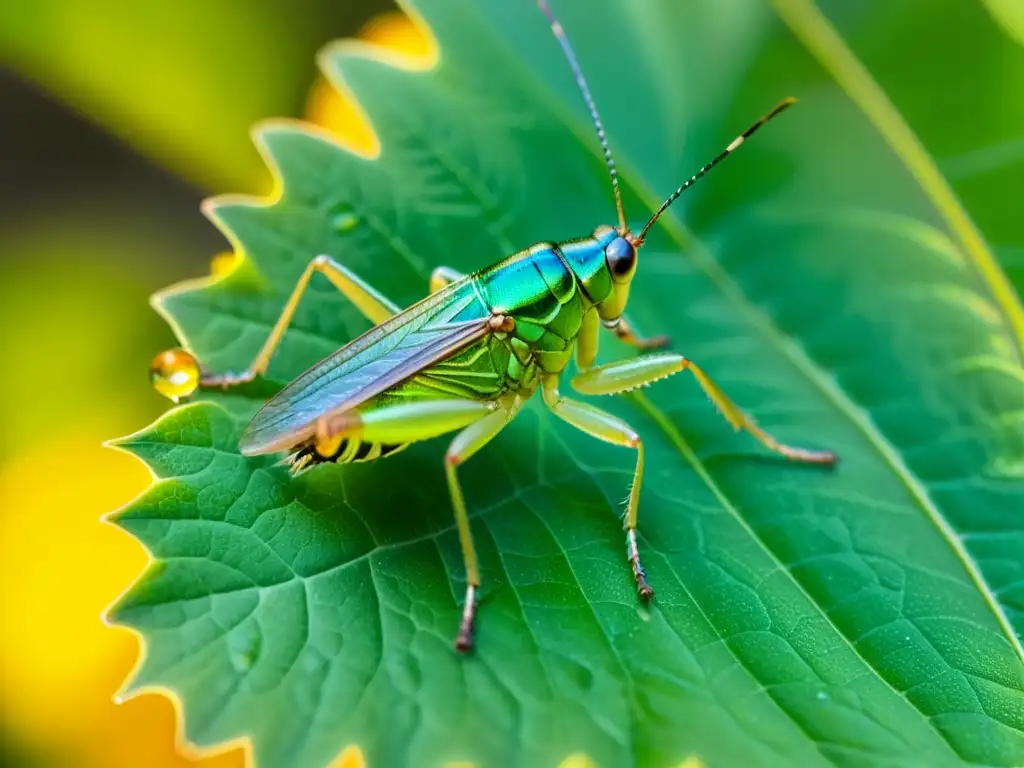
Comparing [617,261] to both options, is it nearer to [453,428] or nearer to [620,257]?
[620,257]

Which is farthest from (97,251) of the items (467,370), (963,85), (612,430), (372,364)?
(963,85)

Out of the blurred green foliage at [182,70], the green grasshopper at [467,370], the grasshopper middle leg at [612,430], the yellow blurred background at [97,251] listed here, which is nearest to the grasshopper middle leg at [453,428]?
the green grasshopper at [467,370]

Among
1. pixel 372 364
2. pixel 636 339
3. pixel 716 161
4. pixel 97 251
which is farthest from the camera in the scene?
pixel 97 251

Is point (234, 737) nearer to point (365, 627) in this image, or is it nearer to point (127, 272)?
point (365, 627)

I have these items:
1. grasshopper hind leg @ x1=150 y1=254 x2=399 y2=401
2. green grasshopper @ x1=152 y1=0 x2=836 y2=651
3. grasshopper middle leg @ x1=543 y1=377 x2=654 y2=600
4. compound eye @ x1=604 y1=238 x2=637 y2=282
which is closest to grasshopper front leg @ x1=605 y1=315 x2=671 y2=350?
green grasshopper @ x1=152 y1=0 x2=836 y2=651

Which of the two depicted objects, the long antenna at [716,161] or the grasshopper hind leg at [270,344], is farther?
the long antenna at [716,161]

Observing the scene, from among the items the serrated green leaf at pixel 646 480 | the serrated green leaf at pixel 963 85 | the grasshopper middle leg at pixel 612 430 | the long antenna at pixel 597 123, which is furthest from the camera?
the serrated green leaf at pixel 963 85

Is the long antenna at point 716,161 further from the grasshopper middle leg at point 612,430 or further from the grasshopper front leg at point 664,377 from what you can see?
the grasshopper middle leg at point 612,430

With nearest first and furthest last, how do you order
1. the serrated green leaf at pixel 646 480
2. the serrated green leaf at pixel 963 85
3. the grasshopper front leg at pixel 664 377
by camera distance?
the serrated green leaf at pixel 646 480, the grasshopper front leg at pixel 664 377, the serrated green leaf at pixel 963 85

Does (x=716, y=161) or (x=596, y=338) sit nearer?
(x=716, y=161)
